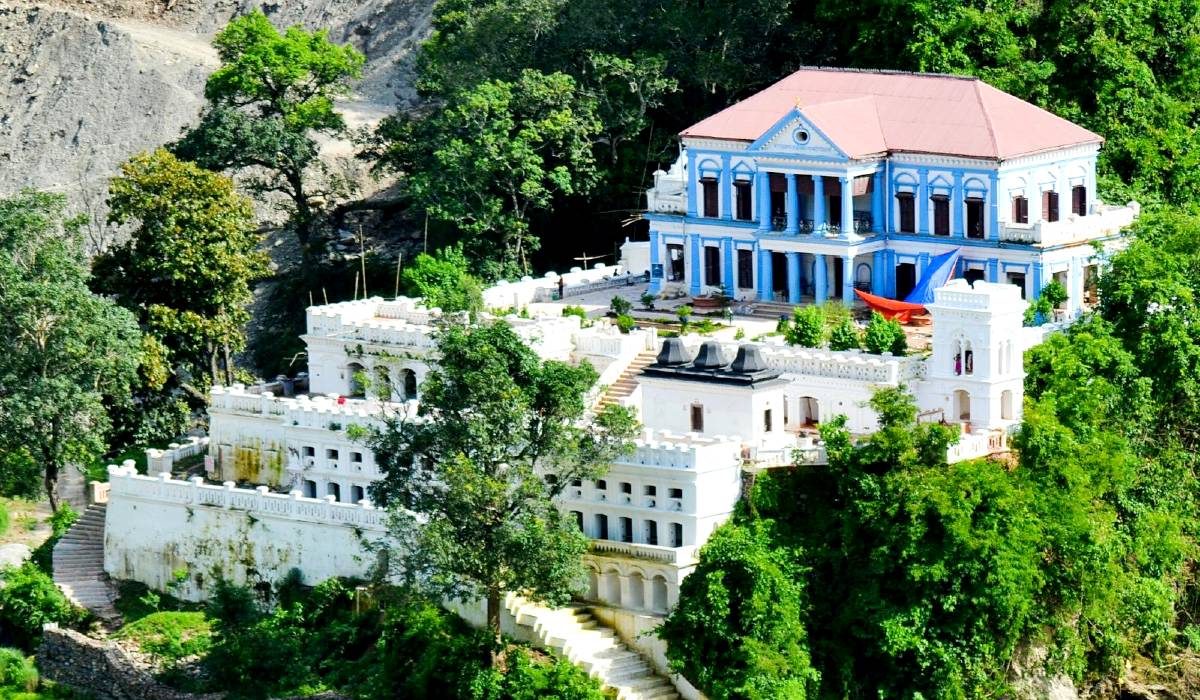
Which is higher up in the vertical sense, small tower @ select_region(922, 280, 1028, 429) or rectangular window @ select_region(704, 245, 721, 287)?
rectangular window @ select_region(704, 245, 721, 287)

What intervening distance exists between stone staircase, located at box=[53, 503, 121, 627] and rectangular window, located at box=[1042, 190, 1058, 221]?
27.5 m

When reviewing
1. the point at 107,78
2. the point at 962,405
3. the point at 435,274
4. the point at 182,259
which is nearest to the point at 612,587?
the point at 962,405

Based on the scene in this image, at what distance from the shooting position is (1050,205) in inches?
3723

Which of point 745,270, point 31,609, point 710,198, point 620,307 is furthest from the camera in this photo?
point 710,198

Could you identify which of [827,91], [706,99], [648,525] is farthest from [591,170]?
[648,525]

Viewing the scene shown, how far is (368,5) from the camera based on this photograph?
141875mm

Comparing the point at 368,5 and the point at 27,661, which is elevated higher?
the point at 368,5

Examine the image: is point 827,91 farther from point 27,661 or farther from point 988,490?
point 27,661

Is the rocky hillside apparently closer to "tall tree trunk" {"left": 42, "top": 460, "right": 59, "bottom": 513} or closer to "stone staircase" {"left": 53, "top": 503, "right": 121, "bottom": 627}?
"tall tree trunk" {"left": 42, "top": 460, "right": 59, "bottom": 513}

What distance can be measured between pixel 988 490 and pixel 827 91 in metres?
19.8

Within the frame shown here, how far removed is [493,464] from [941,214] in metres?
19.4

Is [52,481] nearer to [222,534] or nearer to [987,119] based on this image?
[222,534]

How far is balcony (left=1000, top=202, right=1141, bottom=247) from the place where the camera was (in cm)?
9275

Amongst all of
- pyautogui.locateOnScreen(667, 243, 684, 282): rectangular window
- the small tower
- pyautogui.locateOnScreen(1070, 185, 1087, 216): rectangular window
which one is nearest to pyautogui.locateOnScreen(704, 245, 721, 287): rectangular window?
pyautogui.locateOnScreen(667, 243, 684, 282): rectangular window
